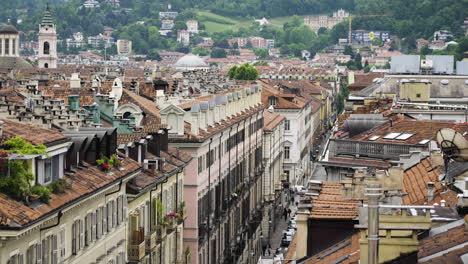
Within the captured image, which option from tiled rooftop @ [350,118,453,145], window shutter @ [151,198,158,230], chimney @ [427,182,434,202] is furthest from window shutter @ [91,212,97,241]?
tiled rooftop @ [350,118,453,145]

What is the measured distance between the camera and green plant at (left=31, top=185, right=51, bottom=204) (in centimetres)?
2398

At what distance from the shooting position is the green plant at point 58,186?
83.5 ft

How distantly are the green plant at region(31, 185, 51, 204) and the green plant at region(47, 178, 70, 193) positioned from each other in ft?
2.44

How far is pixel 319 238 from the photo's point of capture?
27234 millimetres

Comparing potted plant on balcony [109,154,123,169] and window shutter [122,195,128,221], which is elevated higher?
potted plant on balcony [109,154,123,169]

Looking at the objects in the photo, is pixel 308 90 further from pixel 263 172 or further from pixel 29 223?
pixel 29 223

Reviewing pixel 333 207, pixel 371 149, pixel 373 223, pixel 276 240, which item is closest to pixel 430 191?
pixel 333 207

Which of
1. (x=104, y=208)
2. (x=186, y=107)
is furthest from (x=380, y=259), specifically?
(x=186, y=107)

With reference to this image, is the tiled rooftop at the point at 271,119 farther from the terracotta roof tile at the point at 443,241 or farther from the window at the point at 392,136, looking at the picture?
the terracotta roof tile at the point at 443,241

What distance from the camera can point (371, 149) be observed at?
38.3m

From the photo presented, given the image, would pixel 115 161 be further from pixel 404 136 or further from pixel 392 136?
pixel 404 136

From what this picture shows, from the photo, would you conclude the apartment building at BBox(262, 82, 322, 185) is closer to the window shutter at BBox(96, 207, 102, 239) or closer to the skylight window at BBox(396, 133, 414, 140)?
the skylight window at BBox(396, 133, 414, 140)

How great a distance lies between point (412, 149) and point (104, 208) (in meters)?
11.3

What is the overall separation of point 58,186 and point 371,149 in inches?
577
